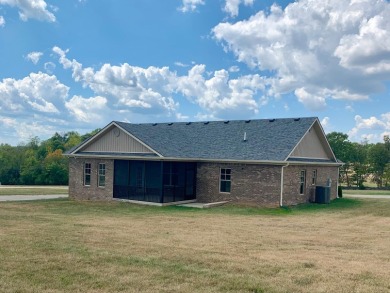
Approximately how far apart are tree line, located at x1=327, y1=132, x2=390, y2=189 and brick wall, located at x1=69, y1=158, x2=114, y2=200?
132ft

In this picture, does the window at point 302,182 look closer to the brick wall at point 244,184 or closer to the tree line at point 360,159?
the brick wall at point 244,184

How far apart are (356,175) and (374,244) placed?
47474 millimetres

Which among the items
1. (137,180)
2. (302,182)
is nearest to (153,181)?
(137,180)

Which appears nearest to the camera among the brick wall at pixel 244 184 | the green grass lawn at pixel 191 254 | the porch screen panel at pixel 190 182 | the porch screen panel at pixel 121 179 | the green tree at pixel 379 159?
the green grass lawn at pixel 191 254

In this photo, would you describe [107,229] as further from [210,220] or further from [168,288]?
[168,288]

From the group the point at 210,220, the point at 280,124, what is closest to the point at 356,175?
the point at 280,124

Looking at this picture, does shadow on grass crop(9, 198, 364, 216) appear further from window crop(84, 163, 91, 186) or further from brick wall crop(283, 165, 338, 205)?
window crop(84, 163, 91, 186)

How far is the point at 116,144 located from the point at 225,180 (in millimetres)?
6952

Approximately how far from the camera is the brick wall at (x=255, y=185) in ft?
70.9

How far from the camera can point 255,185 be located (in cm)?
2202

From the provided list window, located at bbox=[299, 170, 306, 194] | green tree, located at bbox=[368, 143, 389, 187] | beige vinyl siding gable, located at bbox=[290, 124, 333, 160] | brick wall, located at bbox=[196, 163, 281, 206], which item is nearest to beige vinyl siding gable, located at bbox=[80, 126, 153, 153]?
brick wall, located at bbox=[196, 163, 281, 206]

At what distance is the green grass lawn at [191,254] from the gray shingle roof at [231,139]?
18.9ft

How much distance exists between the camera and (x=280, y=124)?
83.6ft

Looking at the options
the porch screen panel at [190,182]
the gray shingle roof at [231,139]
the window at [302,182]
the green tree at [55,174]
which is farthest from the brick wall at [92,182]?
the green tree at [55,174]
